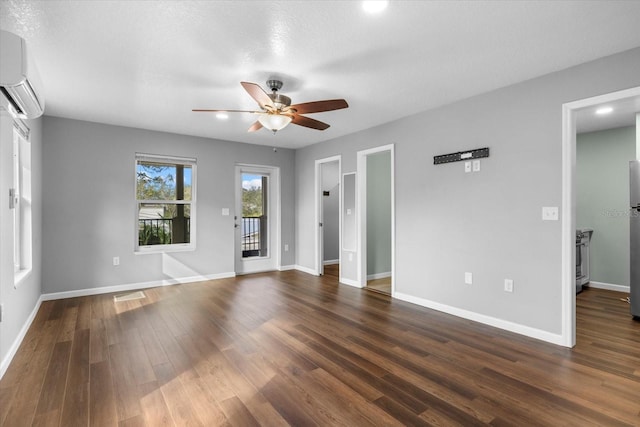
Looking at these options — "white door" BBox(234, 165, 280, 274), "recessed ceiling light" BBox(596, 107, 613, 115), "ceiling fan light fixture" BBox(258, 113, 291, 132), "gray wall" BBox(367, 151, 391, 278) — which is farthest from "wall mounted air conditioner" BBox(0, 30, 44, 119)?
"recessed ceiling light" BBox(596, 107, 613, 115)

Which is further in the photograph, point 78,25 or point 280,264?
point 280,264

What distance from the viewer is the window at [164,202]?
522 centimetres

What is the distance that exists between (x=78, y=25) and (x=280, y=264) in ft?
16.5

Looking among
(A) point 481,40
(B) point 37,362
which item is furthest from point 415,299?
(B) point 37,362

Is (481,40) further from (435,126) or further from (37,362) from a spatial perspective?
(37,362)

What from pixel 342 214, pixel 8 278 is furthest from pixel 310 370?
pixel 342 214

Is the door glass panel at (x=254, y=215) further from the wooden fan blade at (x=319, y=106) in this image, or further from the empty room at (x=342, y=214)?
the wooden fan blade at (x=319, y=106)

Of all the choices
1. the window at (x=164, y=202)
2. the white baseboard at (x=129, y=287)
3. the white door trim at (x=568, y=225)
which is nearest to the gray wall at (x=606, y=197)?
the white door trim at (x=568, y=225)

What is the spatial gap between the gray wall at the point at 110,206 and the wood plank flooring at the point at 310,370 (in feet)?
2.76

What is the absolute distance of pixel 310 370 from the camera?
248 centimetres

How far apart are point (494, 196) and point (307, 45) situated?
2.43 meters

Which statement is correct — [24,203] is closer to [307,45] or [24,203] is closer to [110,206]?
[110,206]

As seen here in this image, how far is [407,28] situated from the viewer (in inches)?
90.3

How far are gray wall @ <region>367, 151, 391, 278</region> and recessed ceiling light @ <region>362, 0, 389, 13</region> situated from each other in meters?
3.51
